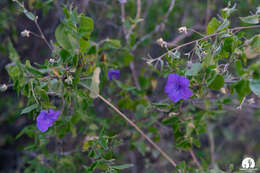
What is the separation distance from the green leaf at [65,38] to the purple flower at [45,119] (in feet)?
1.15

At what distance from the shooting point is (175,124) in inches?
57.7

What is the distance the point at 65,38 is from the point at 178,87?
53 centimetres

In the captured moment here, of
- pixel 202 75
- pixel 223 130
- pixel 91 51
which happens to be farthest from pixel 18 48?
pixel 223 130

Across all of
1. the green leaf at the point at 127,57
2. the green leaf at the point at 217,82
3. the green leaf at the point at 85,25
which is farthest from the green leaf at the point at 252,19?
the green leaf at the point at 127,57

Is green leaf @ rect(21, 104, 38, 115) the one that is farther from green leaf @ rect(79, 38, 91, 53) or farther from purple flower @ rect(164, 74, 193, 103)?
purple flower @ rect(164, 74, 193, 103)

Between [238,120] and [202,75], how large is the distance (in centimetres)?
214

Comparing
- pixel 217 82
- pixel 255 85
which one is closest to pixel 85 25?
pixel 217 82

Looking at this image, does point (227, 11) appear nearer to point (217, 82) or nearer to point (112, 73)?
point (217, 82)

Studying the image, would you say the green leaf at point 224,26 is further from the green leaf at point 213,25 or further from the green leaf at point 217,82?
the green leaf at point 217,82

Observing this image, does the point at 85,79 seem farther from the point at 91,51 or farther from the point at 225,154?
the point at 225,154

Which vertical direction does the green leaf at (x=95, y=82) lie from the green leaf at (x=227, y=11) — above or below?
below

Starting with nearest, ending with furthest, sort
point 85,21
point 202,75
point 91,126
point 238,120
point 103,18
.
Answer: point 85,21 < point 202,75 < point 91,126 < point 103,18 < point 238,120

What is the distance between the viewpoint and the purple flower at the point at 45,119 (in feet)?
3.93

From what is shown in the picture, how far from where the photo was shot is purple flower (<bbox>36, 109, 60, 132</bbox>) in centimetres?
120
